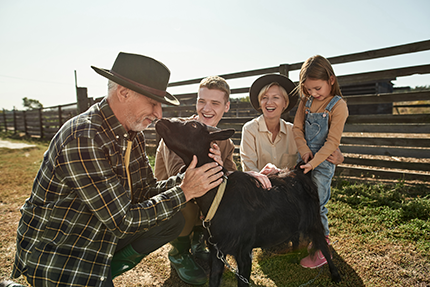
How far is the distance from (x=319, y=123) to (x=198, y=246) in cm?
202

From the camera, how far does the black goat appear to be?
215 cm

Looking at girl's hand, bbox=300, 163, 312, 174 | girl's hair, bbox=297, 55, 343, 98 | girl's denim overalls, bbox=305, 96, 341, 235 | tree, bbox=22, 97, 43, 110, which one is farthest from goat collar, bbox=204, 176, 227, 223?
tree, bbox=22, 97, 43, 110

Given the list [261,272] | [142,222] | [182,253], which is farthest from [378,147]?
[142,222]

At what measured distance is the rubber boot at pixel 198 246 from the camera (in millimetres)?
2930

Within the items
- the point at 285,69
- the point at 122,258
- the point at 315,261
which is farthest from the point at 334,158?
the point at 285,69

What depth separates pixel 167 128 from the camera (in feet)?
7.03

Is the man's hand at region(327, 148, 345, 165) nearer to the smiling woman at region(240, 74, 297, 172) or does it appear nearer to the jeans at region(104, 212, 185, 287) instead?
the smiling woman at region(240, 74, 297, 172)

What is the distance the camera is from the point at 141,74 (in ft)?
6.20

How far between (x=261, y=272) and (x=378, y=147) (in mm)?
4101

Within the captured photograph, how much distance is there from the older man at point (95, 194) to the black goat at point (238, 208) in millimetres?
220

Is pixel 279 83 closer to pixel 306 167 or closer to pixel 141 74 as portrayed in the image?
pixel 306 167

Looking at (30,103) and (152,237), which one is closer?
(152,237)

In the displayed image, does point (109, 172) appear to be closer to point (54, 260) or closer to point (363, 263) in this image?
Result: point (54, 260)

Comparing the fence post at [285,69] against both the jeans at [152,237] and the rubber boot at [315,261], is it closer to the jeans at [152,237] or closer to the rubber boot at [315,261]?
the rubber boot at [315,261]
